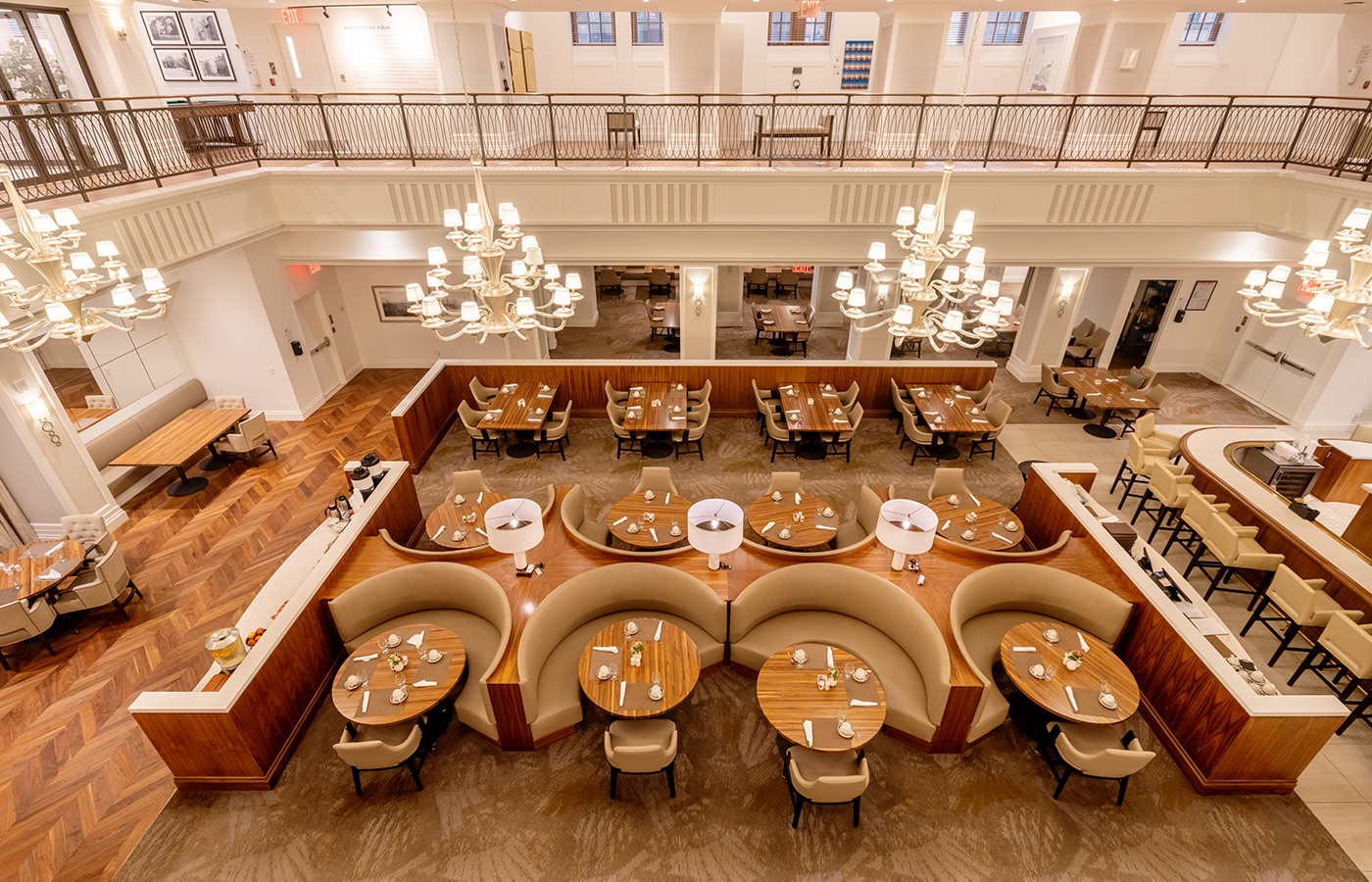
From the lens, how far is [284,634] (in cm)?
509

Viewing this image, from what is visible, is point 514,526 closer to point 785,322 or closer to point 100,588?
point 100,588

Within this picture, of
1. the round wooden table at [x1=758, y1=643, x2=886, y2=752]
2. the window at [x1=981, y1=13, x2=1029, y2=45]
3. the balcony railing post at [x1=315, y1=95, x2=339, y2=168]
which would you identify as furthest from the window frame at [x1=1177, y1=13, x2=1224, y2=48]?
the balcony railing post at [x1=315, y1=95, x2=339, y2=168]

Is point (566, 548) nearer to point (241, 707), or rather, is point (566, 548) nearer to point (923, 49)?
point (241, 707)

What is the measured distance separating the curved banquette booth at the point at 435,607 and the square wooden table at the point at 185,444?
18.0ft

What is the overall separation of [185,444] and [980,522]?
36.8 feet

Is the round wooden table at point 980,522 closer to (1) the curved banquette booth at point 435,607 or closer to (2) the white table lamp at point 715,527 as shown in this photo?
(2) the white table lamp at point 715,527

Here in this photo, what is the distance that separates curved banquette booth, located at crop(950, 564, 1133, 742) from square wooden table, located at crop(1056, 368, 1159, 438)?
553 centimetres

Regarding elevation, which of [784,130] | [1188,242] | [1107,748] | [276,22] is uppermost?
[276,22]

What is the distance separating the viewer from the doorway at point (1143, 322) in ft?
42.3

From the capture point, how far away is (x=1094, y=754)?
4555 millimetres

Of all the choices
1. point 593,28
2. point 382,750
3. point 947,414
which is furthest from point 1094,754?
point 593,28

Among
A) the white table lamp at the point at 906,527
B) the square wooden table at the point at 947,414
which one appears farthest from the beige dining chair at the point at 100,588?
the square wooden table at the point at 947,414

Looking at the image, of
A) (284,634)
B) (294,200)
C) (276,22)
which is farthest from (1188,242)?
(276,22)

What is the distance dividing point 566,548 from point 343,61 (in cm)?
1357
